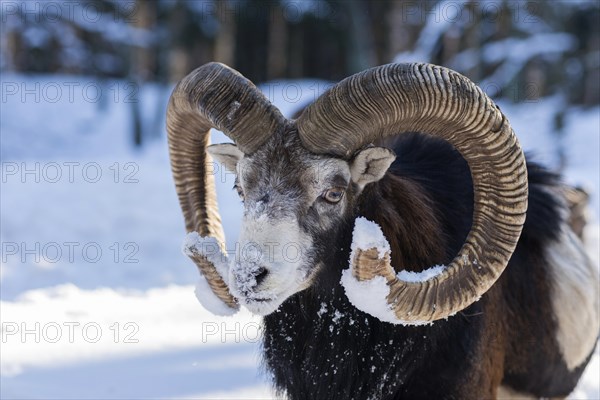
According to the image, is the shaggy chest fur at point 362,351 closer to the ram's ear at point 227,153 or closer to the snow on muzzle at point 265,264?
the snow on muzzle at point 265,264

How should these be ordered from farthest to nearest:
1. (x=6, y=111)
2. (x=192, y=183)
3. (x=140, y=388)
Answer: (x=6, y=111) → (x=140, y=388) → (x=192, y=183)

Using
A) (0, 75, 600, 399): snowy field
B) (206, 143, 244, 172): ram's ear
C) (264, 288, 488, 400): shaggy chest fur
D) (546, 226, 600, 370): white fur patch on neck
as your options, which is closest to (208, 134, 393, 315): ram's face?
(206, 143, 244, 172): ram's ear

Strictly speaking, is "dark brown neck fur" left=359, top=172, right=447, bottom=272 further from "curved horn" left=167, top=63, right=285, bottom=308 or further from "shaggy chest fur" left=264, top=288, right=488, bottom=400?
"curved horn" left=167, top=63, right=285, bottom=308

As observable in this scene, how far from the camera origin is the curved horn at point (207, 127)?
4.32 m

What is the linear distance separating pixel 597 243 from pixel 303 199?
877 cm

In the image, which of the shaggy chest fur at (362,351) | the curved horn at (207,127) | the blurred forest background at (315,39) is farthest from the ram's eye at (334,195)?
the blurred forest background at (315,39)

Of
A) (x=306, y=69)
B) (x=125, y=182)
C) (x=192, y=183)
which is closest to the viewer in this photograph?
(x=192, y=183)

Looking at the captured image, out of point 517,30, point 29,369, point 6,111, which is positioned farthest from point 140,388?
point 517,30

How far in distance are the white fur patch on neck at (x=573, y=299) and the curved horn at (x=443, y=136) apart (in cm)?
153

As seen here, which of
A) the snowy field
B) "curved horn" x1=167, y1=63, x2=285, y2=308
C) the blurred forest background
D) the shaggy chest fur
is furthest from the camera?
the blurred forest background

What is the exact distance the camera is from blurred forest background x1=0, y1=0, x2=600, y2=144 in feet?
71.2

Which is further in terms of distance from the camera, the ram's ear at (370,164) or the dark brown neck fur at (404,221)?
the dark brown neck fur at (404,221)

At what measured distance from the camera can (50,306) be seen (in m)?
7.99

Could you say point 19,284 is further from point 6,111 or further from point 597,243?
point 6,111
